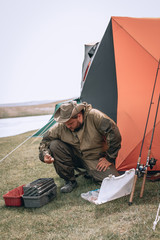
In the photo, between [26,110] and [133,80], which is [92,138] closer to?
[133,80]

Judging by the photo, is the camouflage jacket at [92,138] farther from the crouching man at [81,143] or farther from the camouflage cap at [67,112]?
the camouflage cap at [67,112]

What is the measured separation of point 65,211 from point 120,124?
3.46ft

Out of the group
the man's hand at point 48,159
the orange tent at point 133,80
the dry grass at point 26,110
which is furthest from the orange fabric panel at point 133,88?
the dry grass at point 26,110

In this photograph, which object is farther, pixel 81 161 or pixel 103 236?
pixel 81 161

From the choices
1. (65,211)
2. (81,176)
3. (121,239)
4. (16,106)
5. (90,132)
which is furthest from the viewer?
(16,106)

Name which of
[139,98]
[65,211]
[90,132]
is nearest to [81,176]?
[90,132]

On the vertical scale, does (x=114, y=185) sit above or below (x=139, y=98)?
below

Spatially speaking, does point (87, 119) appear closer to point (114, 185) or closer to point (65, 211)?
point (114, 185)

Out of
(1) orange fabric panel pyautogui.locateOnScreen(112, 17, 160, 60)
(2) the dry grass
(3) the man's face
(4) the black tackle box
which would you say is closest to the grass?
(4) the black tackle box

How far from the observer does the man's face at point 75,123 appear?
7.70 ft

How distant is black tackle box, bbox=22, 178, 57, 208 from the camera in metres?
2.12

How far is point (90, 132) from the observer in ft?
7.98

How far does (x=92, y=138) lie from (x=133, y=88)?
69 centimetres

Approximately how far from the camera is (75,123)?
2369 millimetres
